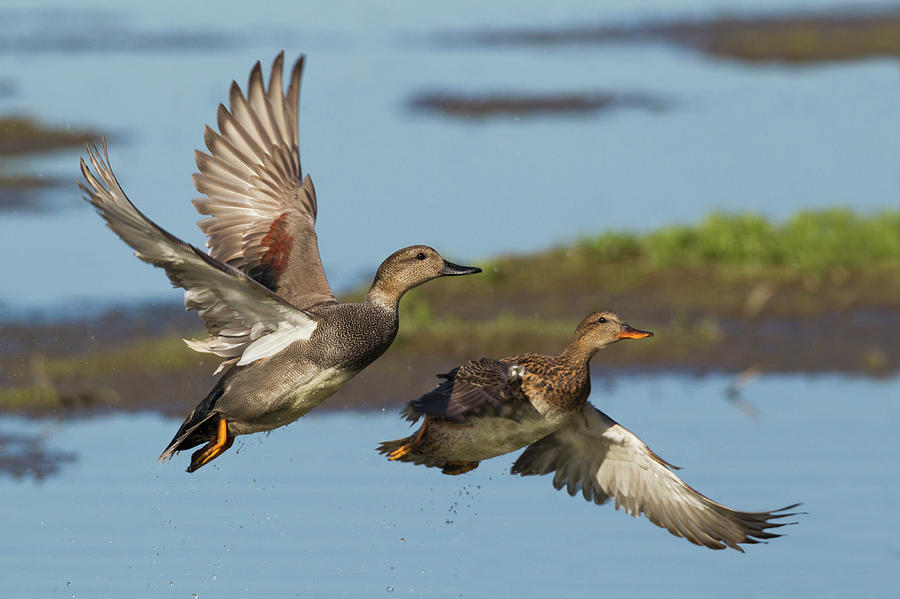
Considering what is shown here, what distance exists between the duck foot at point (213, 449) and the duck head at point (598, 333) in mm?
1661

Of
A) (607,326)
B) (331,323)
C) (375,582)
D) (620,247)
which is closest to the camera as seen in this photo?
(331,323)

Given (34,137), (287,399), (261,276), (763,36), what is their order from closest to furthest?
(287,399) < (261,276) < (34,137) < (763,36)

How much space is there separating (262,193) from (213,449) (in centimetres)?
153

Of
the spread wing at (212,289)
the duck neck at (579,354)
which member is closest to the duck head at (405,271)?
the spread wing at (212,289)

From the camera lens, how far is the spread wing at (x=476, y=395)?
22.2ft

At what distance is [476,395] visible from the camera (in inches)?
272

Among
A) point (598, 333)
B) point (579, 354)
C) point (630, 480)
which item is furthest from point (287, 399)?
point (630, 480)

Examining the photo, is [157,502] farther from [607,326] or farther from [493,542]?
[607,326]

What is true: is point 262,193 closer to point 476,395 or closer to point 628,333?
point 476,395

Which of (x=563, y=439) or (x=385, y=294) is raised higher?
(x=385, y=294)

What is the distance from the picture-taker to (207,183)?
809 cm

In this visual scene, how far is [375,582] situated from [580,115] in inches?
709

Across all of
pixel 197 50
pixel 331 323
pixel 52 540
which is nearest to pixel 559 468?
pixel 331 323

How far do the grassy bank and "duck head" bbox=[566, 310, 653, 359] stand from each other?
14.4 ft
